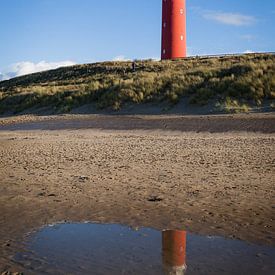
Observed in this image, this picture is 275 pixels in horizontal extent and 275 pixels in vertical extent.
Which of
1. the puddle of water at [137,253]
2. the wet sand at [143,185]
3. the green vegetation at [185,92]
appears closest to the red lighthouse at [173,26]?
the green vegetation at [185,92]

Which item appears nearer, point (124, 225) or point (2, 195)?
point (124, 225)

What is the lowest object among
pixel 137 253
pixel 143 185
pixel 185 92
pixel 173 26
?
pixel 137 253

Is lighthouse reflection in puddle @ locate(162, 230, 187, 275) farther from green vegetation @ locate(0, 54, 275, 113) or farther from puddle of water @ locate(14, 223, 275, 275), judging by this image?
green vegetation @ locate(0, 54, 275, 113)

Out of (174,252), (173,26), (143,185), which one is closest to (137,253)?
(174,252)

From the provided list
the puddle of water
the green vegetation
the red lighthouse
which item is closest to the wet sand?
the puddle of water

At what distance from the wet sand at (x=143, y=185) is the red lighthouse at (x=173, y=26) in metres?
28.1

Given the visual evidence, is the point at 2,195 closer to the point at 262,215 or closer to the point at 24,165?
the point at 24,165

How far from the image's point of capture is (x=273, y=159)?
9.89 m

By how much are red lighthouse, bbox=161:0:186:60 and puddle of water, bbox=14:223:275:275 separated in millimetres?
37482

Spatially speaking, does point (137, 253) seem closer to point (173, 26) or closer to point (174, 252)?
point (174, 252)

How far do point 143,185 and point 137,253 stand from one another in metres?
3.22

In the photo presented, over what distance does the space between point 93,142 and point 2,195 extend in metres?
6.71

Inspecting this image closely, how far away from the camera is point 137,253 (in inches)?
190

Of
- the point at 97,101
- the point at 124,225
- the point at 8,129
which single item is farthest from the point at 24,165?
the point at 97,101
